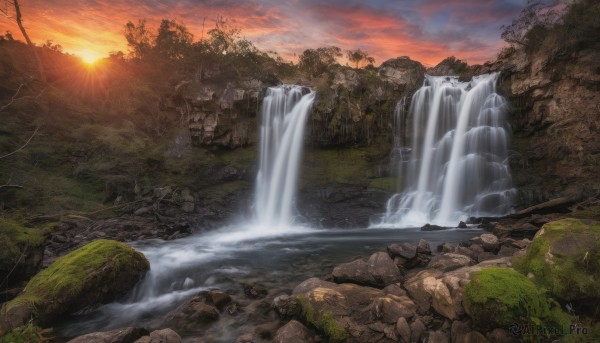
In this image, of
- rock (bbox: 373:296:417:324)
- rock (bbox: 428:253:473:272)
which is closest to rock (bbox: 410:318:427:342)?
rock (bbox: 373:296:417:324)

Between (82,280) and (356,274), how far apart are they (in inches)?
238

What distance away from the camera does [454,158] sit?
1986 cm

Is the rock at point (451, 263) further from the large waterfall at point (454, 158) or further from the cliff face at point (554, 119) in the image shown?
the cliff face at point (554, 119)

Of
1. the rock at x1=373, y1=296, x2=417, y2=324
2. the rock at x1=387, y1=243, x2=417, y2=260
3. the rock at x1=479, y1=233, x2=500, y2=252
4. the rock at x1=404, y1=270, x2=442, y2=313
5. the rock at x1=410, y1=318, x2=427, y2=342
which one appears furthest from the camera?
the rock at x1=479, y1=233, x2=500, y2=252

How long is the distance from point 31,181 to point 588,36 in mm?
32101

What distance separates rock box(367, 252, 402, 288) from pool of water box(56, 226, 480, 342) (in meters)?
2.31

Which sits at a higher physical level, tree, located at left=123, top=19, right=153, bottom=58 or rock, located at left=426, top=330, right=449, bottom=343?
tree, located at left=123, top=19, right=153, bottom=58

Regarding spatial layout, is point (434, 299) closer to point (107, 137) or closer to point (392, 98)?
point (392, 98)

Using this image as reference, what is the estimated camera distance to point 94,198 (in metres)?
18.7

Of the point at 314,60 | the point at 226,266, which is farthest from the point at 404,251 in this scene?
→ the point at 314,60

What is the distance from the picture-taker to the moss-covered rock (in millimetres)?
4082

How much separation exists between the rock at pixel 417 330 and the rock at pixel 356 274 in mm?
1817

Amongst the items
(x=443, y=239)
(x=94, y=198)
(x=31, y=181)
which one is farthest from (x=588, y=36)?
(x=31, y=181)

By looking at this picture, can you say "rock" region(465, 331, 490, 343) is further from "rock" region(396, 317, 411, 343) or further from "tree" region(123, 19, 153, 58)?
"tree" region(123, 19, 153, 58)
